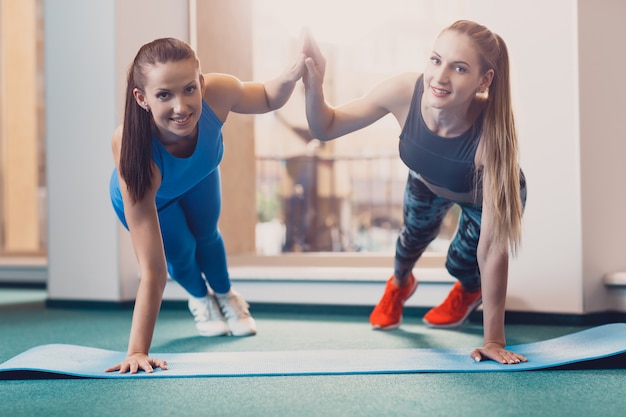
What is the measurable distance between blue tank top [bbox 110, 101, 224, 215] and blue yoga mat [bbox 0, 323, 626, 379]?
1.41ft

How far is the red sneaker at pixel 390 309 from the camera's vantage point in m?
2.17

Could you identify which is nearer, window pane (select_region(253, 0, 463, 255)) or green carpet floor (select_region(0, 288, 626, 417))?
green carpet floor (select_region(0, 288, 626, 417))

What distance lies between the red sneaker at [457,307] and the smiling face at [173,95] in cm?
108

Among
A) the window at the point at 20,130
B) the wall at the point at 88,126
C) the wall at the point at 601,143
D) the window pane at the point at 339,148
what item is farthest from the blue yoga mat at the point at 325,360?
the window pane at the point at 339,148

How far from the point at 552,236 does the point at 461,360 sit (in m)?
0.84

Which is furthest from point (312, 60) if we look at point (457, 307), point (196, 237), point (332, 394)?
point (457, 307)

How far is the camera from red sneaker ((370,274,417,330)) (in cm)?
217

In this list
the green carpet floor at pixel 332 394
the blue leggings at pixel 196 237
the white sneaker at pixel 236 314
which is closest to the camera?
the green carpet floor at pixel 332 394

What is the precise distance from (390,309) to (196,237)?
26.5 inches

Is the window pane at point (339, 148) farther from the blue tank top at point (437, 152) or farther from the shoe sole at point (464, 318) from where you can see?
the blue tank top at point (437, 152)

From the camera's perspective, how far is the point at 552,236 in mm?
2229

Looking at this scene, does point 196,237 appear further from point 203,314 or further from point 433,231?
point 433,231

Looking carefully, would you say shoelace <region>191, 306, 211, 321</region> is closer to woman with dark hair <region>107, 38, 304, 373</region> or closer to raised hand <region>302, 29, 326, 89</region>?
woman with dark hair <region>107, 38, 304, 373</region>

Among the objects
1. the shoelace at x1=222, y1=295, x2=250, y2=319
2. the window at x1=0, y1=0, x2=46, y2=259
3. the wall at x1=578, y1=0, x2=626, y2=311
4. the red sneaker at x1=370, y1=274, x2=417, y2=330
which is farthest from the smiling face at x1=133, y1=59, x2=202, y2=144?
the window at x1=0, y1=0, x2=46, y2=259
